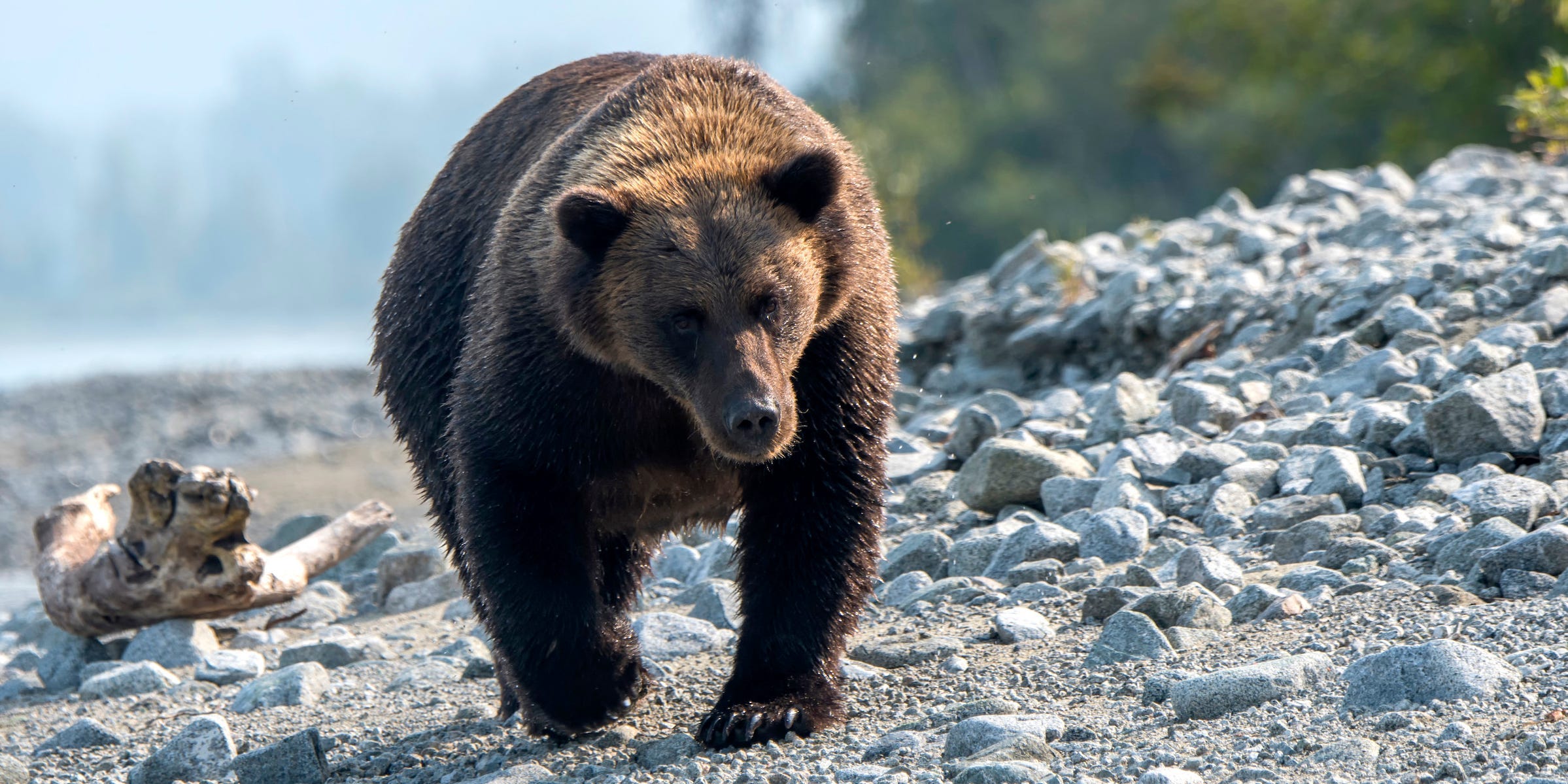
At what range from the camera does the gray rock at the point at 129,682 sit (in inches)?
219

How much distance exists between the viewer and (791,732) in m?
3.94

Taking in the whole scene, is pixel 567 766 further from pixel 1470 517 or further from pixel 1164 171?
pixel 1164 171

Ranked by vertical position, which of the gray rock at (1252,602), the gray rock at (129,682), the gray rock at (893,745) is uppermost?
the gray rock at (893,745)

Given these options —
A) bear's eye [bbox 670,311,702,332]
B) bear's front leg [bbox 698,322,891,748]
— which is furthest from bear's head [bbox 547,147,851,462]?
bear's front leg [bbox 698,322,891,748]

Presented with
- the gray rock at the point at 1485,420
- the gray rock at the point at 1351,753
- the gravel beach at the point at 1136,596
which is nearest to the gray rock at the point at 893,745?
the gravel beach at the point at 1136,596

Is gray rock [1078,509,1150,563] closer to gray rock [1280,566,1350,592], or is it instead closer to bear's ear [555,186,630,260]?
gray rock [1280,566,1350,592]

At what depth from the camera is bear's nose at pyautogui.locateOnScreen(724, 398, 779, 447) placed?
11.7 feet

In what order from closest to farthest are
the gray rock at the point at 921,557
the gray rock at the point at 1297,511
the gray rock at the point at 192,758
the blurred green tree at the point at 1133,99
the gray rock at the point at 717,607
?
the gray rock at the point at 192,758
the gray rock at the point at 1297,511
the gray rock at the point at 717,607
the gray rock at the point at 921,557
the blurred green tree at the point at 1133,99

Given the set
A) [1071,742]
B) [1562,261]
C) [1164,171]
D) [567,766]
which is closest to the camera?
[1071,742]

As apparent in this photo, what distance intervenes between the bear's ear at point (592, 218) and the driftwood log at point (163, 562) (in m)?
2.42

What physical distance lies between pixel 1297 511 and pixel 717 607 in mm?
2040

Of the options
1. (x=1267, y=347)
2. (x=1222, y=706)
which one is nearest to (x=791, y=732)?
(x=1222, y=706)

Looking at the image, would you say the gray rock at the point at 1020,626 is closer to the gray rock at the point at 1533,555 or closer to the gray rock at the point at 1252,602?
the gray rock at the point at 1252,602

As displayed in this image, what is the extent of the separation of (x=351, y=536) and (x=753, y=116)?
3696 millimetres
